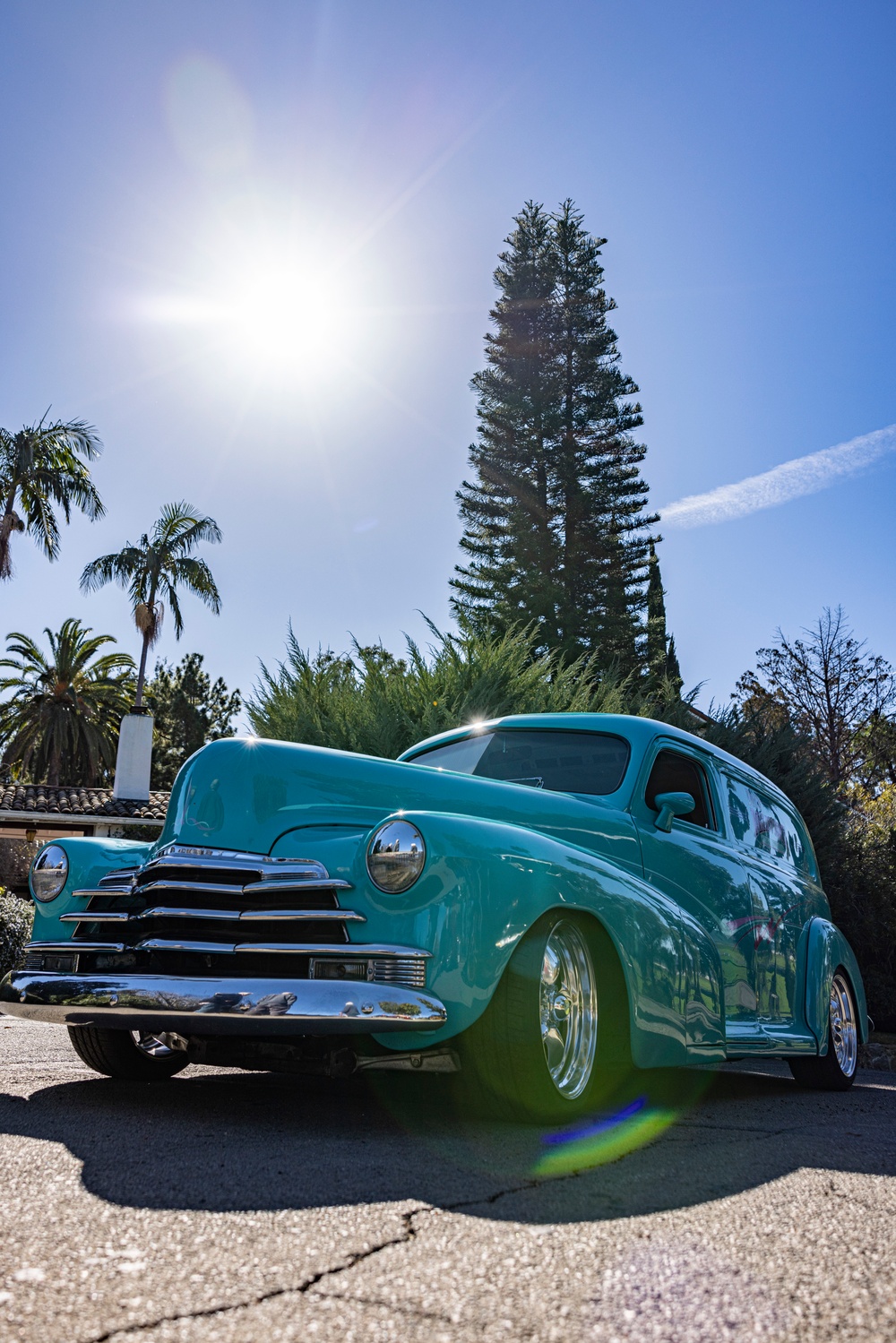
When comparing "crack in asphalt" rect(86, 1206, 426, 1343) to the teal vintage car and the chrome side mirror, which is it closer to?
the teal vintage car

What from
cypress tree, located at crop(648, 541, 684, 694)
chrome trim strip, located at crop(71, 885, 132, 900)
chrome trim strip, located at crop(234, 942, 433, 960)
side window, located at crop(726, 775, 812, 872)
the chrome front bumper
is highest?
cypress tree, located at crop(648, 541, 684, 694)

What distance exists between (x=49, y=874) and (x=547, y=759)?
7.73 ft

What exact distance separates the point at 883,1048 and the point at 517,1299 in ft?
32.7

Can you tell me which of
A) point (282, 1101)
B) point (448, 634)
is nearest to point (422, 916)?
point (282, 1101)

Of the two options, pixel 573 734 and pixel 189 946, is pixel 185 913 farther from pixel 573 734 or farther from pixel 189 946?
pixel 573 734

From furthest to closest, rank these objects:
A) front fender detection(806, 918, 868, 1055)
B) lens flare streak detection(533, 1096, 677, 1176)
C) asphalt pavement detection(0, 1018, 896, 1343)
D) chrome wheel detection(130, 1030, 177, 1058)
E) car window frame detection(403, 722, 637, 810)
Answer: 1. front fender detection(806, 918, 868, 1055)
2. car window frame detection(403, 722, 637, 810)
3. chrome wheel detection(130, 1030, 177, 1058)
4. lens flare streak detection(533, 1096, 677, 1176)
5. asphalt pavement detection(0, 1018, 896, 1343)

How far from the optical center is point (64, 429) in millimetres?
27297

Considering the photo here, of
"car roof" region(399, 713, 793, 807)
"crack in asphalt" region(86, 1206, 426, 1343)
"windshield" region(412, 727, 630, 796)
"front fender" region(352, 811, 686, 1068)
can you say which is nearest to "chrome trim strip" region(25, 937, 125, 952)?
"front fender" region(352, 811, 686, 1068)

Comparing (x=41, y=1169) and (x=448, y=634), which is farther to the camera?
(x=448, y=634)

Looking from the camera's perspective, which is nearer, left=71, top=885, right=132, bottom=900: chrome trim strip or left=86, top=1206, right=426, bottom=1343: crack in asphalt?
left=86, top=1206, right=426, bottom=1343: crack in asphalt

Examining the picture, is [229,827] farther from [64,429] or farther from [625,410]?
[625,410]

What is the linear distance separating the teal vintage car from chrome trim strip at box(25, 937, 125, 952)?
22mm

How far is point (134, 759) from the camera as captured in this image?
2577 cm

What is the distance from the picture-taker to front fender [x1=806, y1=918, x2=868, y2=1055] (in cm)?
609
